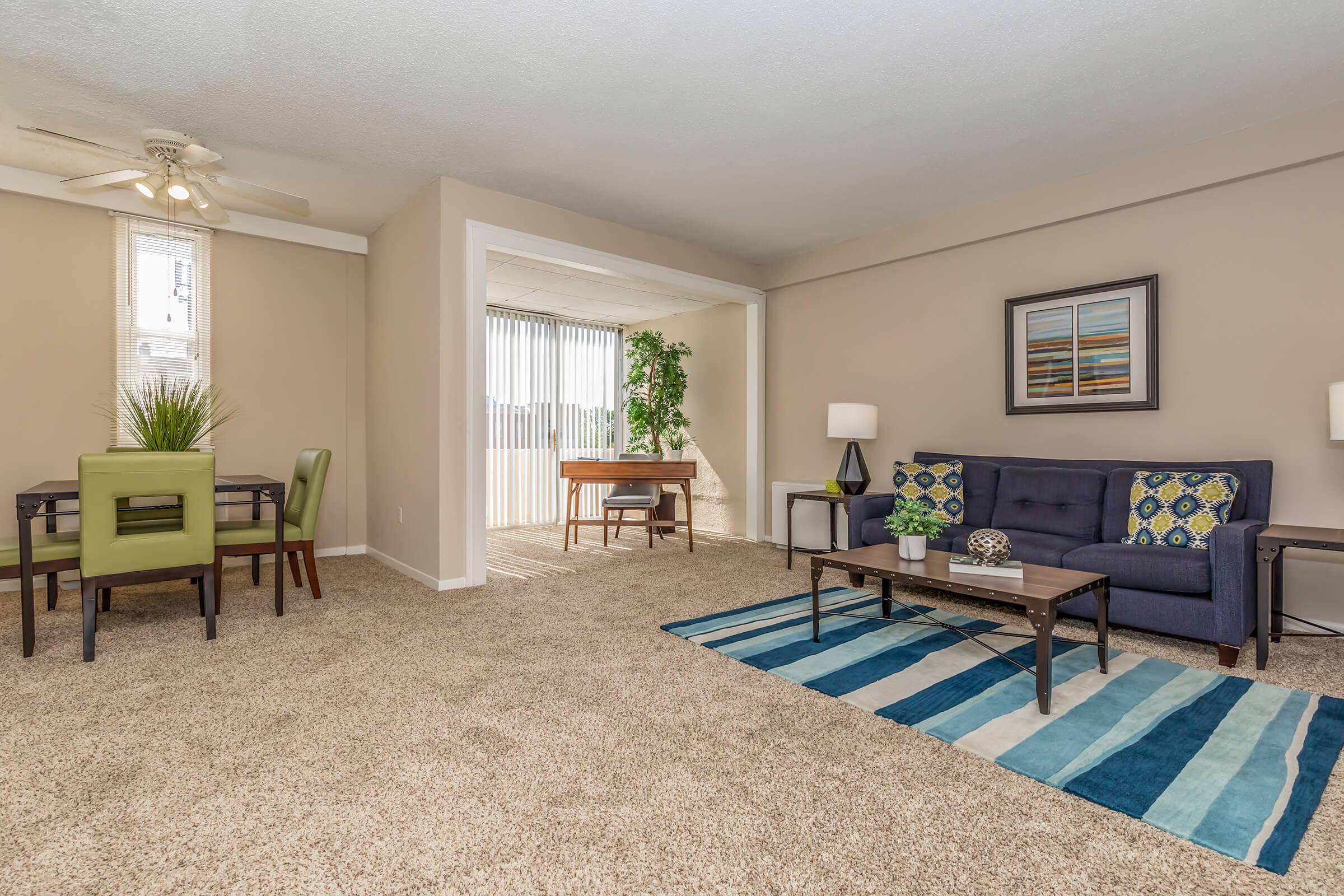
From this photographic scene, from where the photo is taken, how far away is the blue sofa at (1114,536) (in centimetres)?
284

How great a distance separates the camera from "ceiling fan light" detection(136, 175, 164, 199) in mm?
3508

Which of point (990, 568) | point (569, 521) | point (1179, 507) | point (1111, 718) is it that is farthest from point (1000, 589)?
point (569, 521)

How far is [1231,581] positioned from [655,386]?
5.09 metres

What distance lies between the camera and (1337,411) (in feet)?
9.27

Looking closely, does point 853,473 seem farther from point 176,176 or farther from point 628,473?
point 176,176

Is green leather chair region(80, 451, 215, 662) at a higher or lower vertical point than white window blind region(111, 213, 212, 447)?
lower

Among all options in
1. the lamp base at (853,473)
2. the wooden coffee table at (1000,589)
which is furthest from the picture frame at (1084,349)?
the wooden coffee table at (1000,589)

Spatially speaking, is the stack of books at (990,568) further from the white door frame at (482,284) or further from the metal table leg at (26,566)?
the metal table leg at (26,566)

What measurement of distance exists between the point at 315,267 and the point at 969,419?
5371 millimetres

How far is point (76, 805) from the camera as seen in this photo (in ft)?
5.72

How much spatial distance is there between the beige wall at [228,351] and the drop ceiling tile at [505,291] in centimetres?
119

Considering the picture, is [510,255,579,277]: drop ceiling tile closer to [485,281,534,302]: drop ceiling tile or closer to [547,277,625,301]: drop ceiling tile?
[547,277,625,301]: drop ceiling tile

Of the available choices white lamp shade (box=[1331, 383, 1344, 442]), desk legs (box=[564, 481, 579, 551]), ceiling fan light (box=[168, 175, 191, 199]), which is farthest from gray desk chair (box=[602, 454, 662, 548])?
white lamp shade (box=[1331, 383, 1344, 442])

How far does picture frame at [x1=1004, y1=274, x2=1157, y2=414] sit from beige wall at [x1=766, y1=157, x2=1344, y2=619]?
0.26 ft
